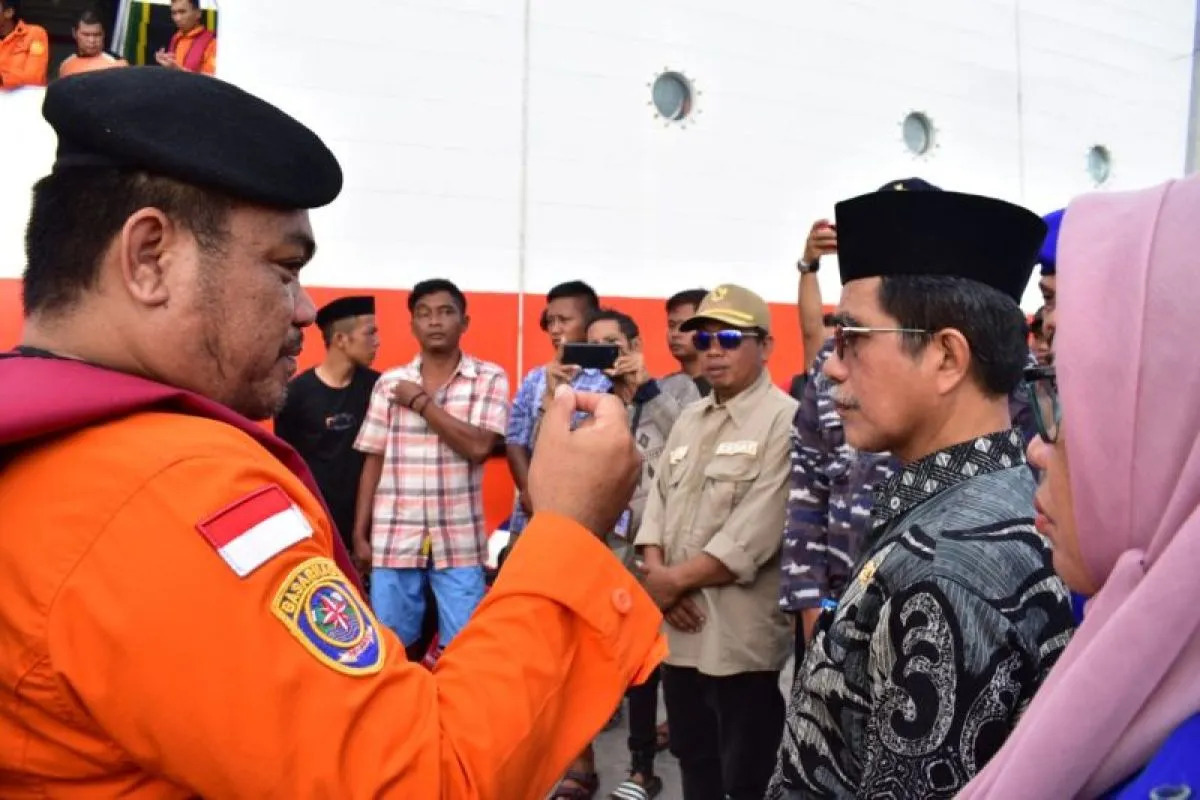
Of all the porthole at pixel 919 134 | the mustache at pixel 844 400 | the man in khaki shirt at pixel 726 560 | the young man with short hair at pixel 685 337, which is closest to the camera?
the mustache at pixel 844 400

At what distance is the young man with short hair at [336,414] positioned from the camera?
4.64 metres

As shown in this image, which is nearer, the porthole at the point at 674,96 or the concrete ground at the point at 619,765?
the concrete ground at the point at 619,765

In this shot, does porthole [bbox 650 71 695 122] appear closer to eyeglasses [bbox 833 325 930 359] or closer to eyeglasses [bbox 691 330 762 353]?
eyeglasses [bbox 691 330 762 353]

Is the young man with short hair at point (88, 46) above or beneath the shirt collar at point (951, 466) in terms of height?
above

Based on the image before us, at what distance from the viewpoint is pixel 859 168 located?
6.97 meters

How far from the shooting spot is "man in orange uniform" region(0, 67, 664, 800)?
3.11 ft

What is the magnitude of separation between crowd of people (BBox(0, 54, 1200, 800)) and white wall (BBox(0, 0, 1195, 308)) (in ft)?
13.4

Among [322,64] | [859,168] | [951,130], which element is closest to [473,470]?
[322,64]

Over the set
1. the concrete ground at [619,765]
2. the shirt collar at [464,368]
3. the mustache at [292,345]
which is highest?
the mustache at [292,345]

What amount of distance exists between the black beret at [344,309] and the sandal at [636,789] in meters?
2.49

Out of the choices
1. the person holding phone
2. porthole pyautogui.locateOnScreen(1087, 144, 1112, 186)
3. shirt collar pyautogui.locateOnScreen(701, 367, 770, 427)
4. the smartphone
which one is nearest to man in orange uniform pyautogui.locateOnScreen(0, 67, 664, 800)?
the smartphone

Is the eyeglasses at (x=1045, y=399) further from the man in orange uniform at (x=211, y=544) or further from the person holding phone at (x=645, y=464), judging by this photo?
the person holding phone at (x=645, y=464)

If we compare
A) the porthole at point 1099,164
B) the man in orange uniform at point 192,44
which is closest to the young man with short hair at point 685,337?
the man in orange uniform at point 192,44

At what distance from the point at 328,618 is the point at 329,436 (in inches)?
148
